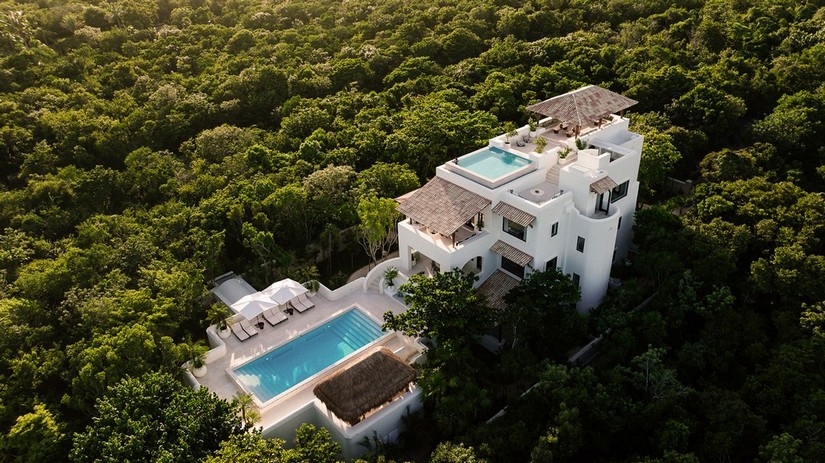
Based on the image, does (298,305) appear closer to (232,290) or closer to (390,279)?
(232,290)

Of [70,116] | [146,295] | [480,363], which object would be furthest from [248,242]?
[70,116]

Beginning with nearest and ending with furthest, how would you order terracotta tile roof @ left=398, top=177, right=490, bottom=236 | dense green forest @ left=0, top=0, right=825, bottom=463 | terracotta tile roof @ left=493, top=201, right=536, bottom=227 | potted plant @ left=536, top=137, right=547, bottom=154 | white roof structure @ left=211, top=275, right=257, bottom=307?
dense green forest @ left=0, top=0, right=825, bottom=463, terracotta tile roof @ left=493, top=201, right=536, bottom=227, terracotta tile roof @ left=398, top=177, right=490, bottom=236, white roof structure @ left=211, top=275, right=257, bottom=307, potted plant @ left=536, top=137, right=547, bottom=154

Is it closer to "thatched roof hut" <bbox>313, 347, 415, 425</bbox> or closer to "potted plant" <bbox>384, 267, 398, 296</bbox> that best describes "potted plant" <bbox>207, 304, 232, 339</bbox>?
"thatched roof hut" <bbox>313, 347, 415, 425</bbox>

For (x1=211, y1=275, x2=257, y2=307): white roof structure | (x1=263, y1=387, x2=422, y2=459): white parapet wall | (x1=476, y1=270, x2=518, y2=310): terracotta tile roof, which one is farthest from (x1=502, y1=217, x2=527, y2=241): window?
(x1=211, y1=275, x2=257, y2=307): white roof structure

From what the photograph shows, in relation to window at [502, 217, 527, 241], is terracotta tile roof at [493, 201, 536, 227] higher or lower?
higher

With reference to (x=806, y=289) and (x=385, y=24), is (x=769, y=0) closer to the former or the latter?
(x=385, y=24)

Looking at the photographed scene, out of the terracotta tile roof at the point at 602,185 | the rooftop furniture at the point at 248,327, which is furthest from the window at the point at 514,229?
the rooftop furniture at the point at 248,327
